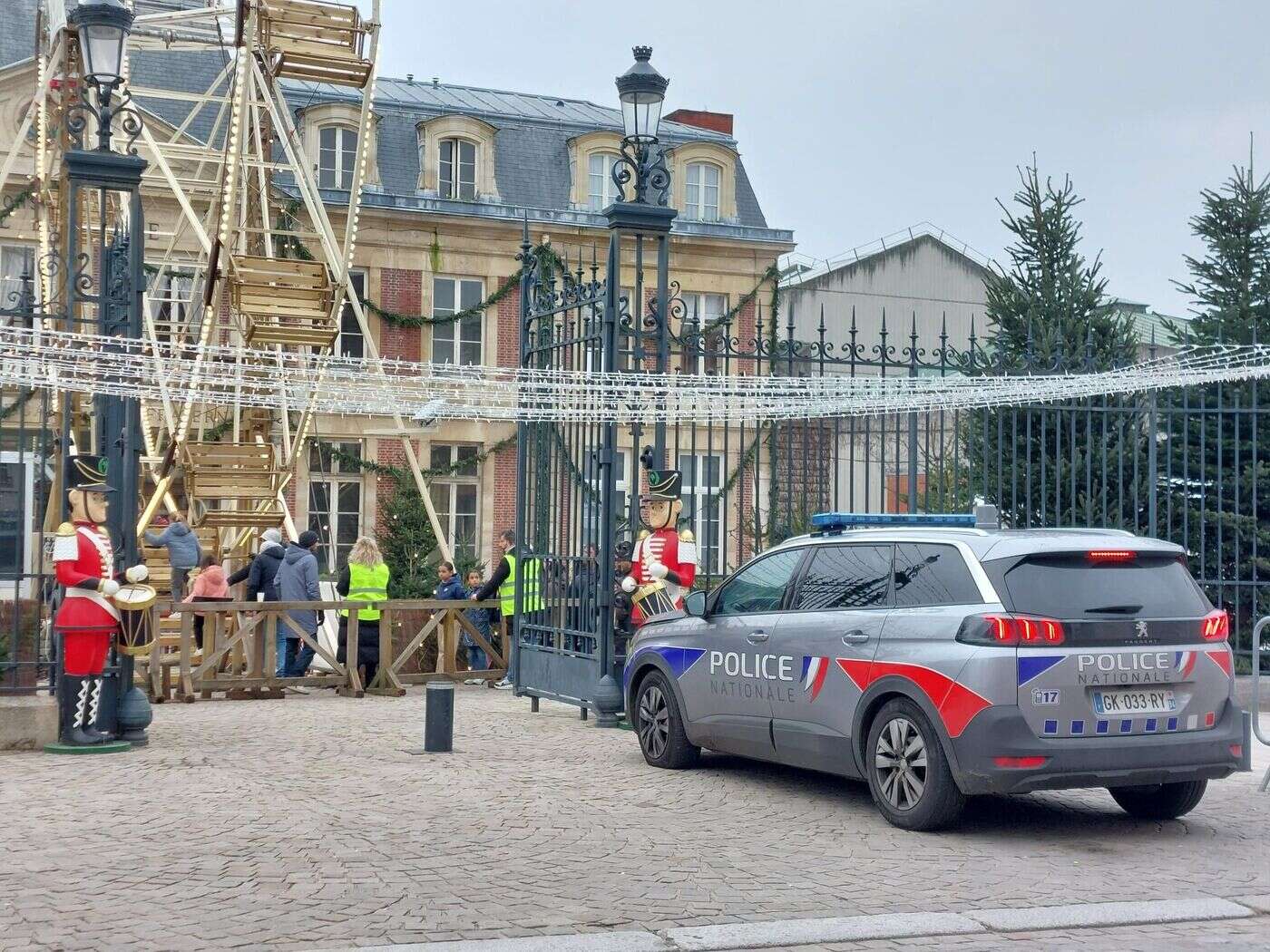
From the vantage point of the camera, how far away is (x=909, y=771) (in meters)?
8.40

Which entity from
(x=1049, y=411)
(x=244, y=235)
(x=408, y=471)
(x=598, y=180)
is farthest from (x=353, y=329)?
(x=1049, y=411)

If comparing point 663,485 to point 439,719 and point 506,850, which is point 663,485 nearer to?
point 439,719

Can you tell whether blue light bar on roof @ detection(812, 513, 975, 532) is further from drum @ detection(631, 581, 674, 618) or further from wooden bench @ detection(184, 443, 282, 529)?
wooden bench @ detection(184, 443, 282, 529)

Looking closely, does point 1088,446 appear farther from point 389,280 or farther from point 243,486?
point 389,280

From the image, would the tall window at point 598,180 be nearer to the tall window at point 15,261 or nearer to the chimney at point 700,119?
the chimney at point 700,119

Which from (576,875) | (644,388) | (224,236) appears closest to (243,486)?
(224,236)

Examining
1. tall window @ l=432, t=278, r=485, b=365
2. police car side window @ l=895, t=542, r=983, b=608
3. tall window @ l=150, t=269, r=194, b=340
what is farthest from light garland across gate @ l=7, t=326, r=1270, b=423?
tall window @ l=432, t=278, r=485, b=365

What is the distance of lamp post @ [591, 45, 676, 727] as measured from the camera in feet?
40.8

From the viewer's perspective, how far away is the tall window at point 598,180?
35938 millimetres

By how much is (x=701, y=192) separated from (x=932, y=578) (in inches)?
1131

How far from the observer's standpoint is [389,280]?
109ft

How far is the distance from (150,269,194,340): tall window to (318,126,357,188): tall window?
151 inches

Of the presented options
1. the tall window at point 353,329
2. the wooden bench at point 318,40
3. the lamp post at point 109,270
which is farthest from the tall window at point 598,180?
the lamp post at point 109,270

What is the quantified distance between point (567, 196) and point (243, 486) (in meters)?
16.4
